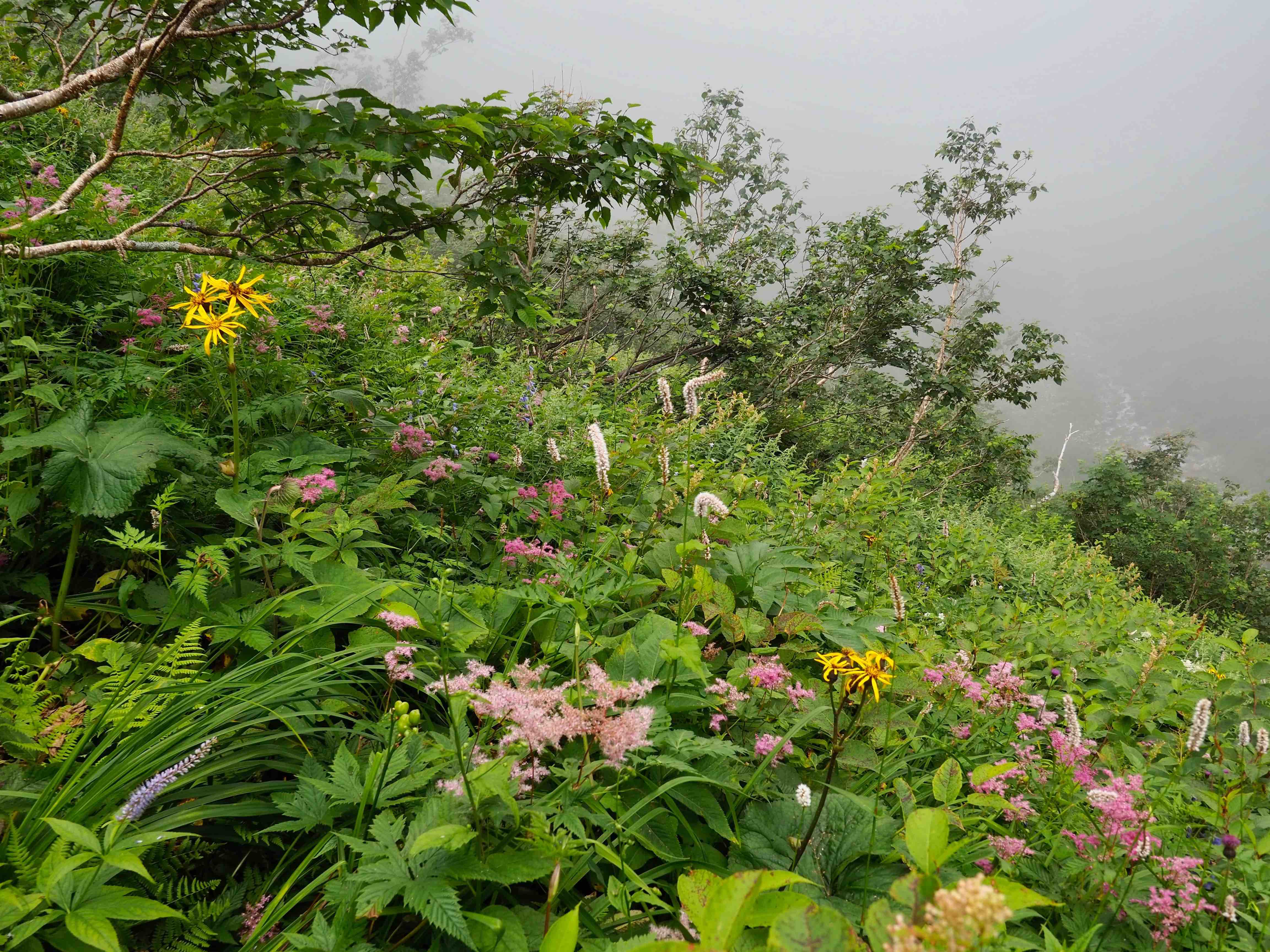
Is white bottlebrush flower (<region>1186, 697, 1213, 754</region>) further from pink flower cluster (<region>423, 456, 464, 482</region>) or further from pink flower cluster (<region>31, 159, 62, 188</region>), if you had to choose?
pink flower cluster (<region>31, 159, 62, 188</region>)

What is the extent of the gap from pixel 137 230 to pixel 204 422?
2.36ft

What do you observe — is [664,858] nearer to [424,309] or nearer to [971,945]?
[971,945]

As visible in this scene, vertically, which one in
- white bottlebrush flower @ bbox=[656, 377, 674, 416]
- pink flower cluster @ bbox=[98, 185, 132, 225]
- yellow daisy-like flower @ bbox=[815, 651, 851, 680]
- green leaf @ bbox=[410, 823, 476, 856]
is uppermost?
pink flower cluster @ bbox=[98, 185, 132, 225]

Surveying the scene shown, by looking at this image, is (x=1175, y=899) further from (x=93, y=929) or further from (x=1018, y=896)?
(x=93, y=929)

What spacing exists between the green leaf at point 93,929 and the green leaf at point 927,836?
3.32 ft

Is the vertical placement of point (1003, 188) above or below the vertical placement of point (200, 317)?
above

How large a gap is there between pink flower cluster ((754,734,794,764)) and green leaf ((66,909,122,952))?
1047 mm

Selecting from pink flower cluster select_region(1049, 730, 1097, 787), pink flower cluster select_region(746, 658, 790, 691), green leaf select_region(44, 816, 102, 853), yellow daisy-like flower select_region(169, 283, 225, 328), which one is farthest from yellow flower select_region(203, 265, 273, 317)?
pink flower cluster select_region(1049, 730, 1097, 787)

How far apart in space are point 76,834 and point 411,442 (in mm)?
1696

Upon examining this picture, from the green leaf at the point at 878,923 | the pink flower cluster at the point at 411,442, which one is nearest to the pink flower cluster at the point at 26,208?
the pink flower cluster at the point at 411,442

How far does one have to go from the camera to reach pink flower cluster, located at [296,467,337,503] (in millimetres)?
1606

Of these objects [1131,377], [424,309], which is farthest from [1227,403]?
[424,309]

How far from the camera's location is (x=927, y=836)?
2.44ft

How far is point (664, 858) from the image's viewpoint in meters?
1.12
